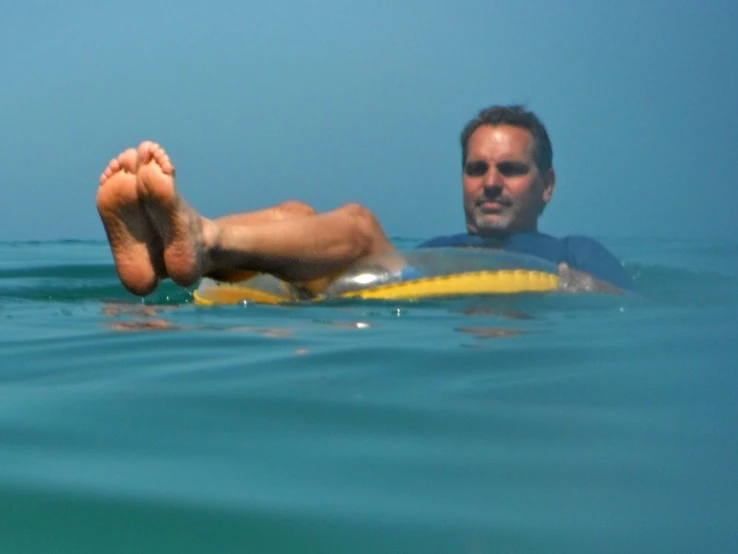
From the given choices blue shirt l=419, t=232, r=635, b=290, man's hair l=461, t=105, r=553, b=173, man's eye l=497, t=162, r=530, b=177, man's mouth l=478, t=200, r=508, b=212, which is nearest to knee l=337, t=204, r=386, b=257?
blue shirt l=419, t=232, r=635, b=290

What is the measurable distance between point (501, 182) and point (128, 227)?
236 centimetres

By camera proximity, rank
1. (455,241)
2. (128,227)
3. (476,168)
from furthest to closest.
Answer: (476,168) → (455,241) → (128,227)

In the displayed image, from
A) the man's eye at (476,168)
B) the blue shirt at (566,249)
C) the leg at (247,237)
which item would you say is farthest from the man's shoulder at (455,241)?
the leg at (247,237)

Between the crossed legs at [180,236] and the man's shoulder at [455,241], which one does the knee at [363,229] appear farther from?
the man's shoulder at [455,241]

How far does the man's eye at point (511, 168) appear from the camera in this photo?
15.4 feet

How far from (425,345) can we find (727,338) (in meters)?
0.79

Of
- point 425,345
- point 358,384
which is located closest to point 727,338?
point 425,345

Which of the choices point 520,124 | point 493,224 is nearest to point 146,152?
point 493,224

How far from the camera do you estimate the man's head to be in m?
4.66

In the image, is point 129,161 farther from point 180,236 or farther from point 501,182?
point 501,182

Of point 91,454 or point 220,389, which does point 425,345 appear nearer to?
point 220,389

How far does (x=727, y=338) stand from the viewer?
7.80 ft

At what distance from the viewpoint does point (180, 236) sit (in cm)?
264

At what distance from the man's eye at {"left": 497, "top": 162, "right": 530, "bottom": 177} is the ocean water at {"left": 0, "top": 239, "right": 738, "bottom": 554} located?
84.6 inches
